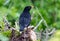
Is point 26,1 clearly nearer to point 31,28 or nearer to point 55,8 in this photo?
point 55,8

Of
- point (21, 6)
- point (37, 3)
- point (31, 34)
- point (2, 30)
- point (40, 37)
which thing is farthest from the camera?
point (37, 3)

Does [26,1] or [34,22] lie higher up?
[26,1]

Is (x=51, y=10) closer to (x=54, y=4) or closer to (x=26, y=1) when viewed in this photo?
(x=54, y=4)

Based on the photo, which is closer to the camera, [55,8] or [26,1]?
[26,1]

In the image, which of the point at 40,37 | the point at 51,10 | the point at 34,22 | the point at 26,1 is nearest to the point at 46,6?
the point at 51,10

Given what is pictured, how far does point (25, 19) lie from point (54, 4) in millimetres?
5225

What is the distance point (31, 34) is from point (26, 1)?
346 cm

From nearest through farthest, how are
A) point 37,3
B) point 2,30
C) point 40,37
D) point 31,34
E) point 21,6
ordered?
point 31,34
point 2,30
point 40,37
point 21,6
point 37,3

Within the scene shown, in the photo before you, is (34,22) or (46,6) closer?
(34,22)

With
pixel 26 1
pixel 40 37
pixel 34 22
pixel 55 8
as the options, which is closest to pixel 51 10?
pixel 55 8

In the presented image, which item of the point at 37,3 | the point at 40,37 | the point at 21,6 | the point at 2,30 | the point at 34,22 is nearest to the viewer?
the point at 2,30

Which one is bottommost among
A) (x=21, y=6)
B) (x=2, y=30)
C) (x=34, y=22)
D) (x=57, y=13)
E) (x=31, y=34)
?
(x=31, y=34)

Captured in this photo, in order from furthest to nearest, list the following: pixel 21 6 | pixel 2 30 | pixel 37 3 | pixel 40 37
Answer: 1. pixel 37 3
2. pixel 21 6
3. pixel 40 37
4. pixel 2 30

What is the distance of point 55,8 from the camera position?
809 cm
